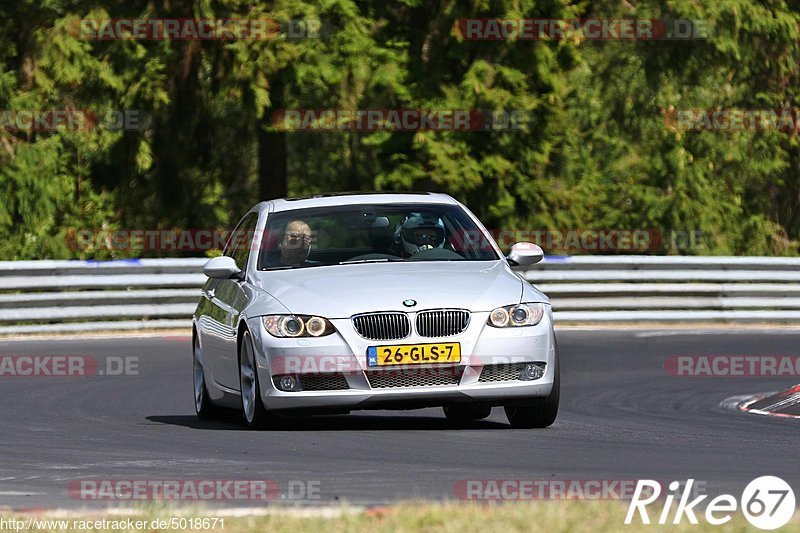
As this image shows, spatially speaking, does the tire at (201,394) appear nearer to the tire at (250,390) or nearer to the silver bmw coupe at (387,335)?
the silver bmw coupe at (387,335)

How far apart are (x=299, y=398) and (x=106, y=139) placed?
24.8 meters

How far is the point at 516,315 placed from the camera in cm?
1099

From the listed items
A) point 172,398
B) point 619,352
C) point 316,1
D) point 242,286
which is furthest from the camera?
point 316,1

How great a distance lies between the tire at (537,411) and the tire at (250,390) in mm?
1540

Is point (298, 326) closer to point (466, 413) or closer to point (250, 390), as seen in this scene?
point (250, 390)

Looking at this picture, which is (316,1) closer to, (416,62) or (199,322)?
(416,62)

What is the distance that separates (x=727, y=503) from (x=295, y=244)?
503 cm

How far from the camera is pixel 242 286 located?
39.3 feet

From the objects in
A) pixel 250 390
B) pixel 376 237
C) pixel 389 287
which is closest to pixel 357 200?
pixel 376 237

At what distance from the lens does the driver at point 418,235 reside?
12102 mm

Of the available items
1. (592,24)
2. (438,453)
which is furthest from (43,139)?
(438,453)

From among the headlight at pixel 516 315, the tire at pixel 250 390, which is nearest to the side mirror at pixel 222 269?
the tire at pixel 250 390

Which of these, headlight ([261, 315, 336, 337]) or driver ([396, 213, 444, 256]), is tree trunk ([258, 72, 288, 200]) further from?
headlight ([261, 315, 336, 337])

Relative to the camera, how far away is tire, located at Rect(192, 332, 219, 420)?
12.9 m
